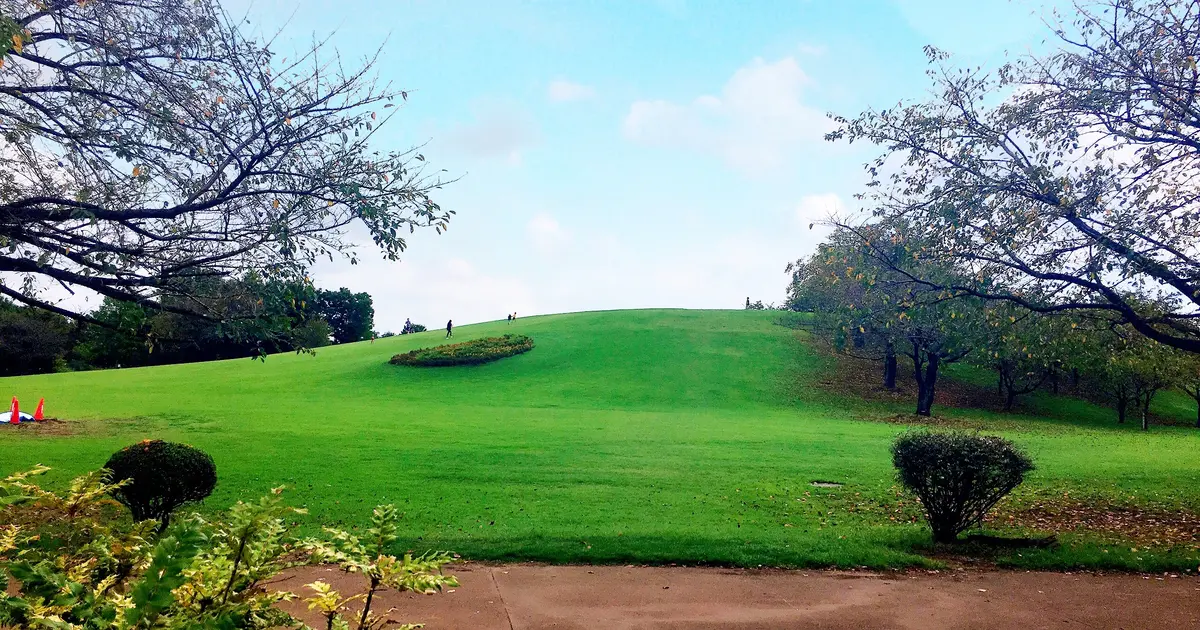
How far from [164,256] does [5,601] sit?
9.42 metres

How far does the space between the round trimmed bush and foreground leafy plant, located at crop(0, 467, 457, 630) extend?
25.9 feet

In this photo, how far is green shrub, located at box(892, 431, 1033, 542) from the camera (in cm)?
1025

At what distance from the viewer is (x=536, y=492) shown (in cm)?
1498

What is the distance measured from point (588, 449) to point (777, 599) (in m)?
13.7

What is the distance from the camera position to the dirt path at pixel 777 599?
7160mm

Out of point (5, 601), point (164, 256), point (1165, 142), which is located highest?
point (1165, 142)

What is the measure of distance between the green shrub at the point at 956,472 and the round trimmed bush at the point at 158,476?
33.2 ft

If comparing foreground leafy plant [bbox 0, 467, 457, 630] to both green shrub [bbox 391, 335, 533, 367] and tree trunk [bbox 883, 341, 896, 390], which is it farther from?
tree trunk [bbox 883, 341, 896, 390]

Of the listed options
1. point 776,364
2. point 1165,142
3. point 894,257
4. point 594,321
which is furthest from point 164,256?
point 594,321

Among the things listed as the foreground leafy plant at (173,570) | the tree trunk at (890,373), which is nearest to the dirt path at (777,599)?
the foreground leafy plant at (173,570)

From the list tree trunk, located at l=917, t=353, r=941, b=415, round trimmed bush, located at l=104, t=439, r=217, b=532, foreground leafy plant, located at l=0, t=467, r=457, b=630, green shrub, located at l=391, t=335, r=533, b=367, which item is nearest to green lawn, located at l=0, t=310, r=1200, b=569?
green shrub, located at l=391, t=335, r=533, b=367

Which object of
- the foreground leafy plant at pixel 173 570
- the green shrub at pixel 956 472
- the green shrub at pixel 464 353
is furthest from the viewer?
the green shrub at pixel 464 353

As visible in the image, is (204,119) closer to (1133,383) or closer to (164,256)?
(164,256)

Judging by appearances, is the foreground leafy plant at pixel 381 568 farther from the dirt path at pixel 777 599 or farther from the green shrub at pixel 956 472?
the green shrub at pixel 956 472
